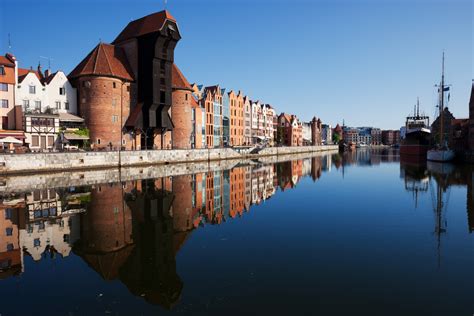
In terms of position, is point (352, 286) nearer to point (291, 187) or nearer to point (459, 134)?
point (291, 187)

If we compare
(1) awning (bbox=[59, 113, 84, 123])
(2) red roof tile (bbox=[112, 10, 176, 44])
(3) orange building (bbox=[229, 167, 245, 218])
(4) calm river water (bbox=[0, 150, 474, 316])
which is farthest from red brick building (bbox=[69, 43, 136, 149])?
(4) calm river water (bbox=[0, 150, 474, 316])

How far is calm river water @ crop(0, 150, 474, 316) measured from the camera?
880cm

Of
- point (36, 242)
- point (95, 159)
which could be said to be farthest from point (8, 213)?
point (95, 159)

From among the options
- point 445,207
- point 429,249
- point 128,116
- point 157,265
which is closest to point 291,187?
point 445,207

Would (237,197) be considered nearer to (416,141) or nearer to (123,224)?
(123,224)

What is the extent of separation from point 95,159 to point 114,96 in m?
15.0

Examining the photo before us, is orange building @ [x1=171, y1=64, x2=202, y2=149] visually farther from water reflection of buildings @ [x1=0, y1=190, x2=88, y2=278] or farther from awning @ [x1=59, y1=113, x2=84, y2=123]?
water reflection of buildings @ [x1=0, y1=190, x2=88, y2=278]

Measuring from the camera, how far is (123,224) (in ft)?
56.7

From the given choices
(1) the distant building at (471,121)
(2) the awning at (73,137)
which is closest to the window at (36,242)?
(2) the awning at (73,137)

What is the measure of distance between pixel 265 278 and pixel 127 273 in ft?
15.2

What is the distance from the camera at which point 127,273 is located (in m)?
10.9

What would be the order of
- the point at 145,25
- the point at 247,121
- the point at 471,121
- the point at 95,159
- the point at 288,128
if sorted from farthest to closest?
the point at 288,128
the point at 247,121
the point at 471,121
the point at 145,25
the point at 95,159

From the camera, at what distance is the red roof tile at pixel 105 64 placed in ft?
180

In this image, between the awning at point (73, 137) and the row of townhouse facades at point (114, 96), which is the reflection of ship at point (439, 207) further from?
the awning at point (73, 137)
